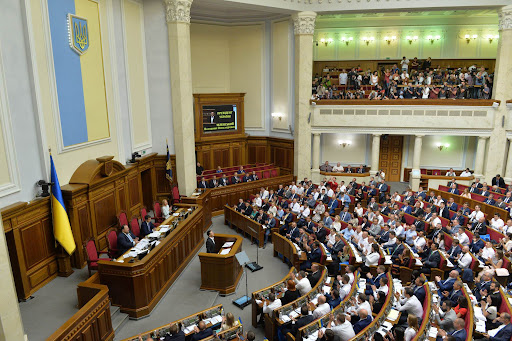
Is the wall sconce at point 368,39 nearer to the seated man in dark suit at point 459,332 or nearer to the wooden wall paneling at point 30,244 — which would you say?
the seated man in dark suit at point 459,332

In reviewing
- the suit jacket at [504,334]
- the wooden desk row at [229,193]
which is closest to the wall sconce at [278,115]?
the wooden desk row at [229,193]

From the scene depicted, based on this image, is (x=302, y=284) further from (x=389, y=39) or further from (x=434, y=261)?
(x=389, y=39)

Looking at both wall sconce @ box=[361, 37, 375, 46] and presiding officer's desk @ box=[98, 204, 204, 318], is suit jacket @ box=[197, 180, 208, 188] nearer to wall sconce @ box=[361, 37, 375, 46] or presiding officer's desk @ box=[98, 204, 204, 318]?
presiding officer's desk @ box=[98, 204, 204, 318]

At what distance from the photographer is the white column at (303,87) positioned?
51.2 ft

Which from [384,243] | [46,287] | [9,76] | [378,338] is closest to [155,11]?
[9,76]

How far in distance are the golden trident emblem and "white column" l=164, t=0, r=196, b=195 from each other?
3396 millimetres

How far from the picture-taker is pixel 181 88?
1270cm

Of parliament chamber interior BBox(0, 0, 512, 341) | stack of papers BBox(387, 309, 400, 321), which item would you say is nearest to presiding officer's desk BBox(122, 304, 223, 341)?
parliament chamber interior BBox(0, 0, 512, 341)

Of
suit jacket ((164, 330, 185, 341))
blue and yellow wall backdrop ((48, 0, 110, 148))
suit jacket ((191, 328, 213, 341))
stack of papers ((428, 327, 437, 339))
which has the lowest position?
stack of papers ((428, 327, 437, 339))

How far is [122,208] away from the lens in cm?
1106

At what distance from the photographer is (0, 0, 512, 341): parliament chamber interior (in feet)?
22.2

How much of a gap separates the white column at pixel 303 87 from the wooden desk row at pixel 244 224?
5170 mm

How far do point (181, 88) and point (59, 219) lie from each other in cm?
637

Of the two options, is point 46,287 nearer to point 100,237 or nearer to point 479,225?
point 100,237
